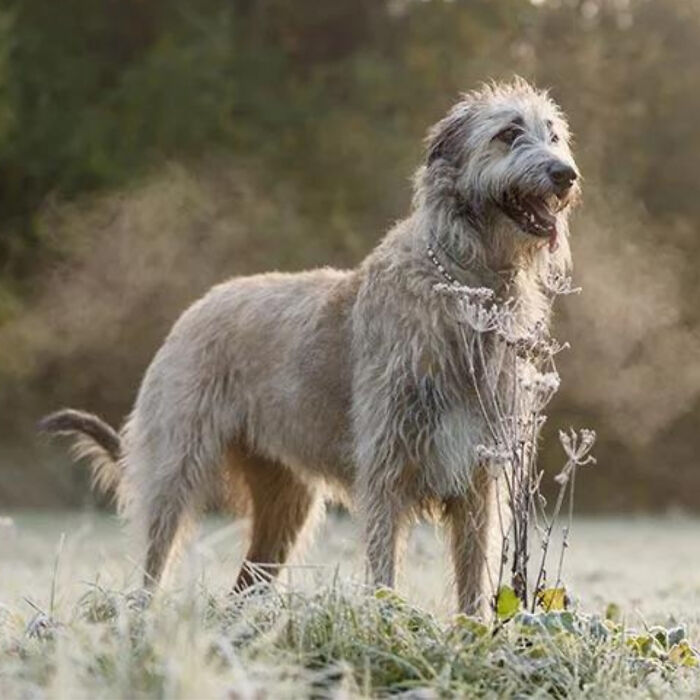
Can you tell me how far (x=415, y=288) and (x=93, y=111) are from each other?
58.1 ft

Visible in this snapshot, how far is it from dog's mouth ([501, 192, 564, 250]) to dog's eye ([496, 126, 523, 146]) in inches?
8.0

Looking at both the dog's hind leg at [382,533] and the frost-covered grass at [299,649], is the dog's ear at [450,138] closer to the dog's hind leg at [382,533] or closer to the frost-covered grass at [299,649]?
the dog's hind leg at [382,533]

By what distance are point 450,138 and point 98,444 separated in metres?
2.87

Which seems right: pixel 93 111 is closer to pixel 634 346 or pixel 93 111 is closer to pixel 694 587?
pixel 634 346

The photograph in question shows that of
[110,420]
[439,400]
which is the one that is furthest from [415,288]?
[110,420]

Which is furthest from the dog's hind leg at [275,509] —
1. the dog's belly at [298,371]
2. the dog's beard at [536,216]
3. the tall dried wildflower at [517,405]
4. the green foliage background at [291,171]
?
the green foliage background at [291,171]

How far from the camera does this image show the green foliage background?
70.6 ft

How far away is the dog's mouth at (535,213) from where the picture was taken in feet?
19.3

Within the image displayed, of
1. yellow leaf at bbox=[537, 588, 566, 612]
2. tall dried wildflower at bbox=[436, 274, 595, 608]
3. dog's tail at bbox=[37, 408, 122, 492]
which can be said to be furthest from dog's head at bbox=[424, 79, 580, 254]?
dog's tail at bbox=[37, 408, 122, 492]

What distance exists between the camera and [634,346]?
22.2 m

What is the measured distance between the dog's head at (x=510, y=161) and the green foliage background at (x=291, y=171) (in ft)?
49.8

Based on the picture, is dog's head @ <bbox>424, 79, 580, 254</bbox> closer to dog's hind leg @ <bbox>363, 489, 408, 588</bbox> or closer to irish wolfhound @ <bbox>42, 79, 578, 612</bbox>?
irish wolfhound @ <bbox>42, 79, 578, 612</bbox>

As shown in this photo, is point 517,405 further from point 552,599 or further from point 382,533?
point 382,533

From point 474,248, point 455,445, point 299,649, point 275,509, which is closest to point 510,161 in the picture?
point 474,248
